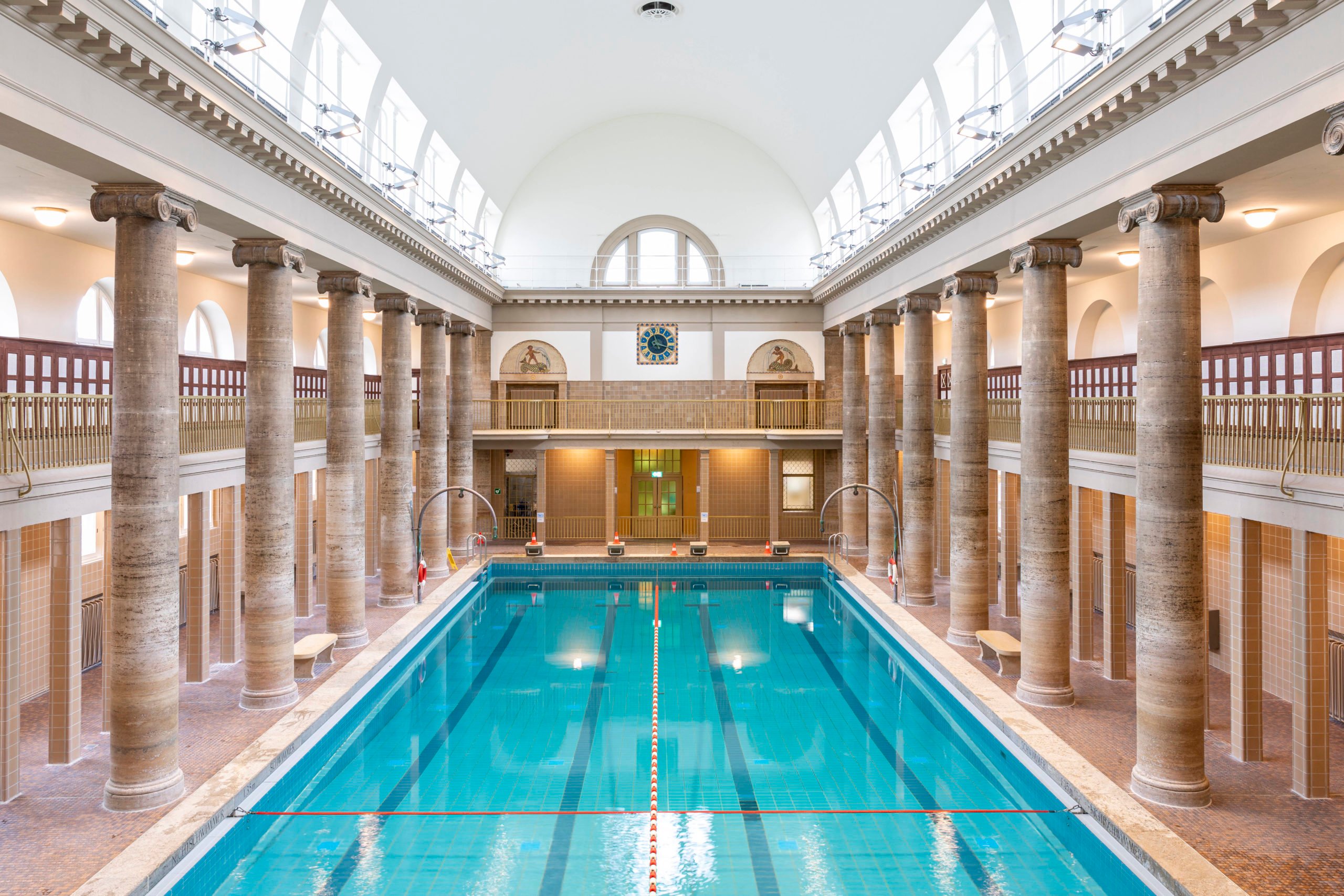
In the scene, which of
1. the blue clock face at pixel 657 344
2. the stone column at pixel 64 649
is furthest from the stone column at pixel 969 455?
the blue clock face at pixel 657 344

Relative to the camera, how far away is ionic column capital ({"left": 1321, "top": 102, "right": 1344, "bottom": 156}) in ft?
21.6

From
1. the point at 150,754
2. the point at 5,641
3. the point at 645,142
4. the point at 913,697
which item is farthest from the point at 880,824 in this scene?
the point at 645,142

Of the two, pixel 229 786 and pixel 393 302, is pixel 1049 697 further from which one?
pixel 393 302

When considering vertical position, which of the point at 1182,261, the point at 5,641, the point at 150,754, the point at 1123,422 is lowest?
the point at 150,754

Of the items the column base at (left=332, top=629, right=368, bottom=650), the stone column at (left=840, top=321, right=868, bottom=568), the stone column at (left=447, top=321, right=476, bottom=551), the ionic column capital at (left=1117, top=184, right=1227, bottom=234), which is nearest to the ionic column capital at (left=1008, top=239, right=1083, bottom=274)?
the ionic column capital at (left=1117, top=184, right=1227, bottom=234)

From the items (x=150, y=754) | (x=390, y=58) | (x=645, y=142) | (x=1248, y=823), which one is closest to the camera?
(x=1248, y=823)

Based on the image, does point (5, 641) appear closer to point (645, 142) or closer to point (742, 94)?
point (742, 94)

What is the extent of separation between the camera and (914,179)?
17.1 m

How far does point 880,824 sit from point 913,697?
4.68 meters

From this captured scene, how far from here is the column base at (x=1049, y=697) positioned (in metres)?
12.0

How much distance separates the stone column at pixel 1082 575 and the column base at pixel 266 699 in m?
12.1

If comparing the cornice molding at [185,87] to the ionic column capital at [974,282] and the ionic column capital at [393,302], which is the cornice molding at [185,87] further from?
the ionic column capital at [974,282]

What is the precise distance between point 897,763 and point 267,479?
932 centimetres

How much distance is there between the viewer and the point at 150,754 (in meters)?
9.02
